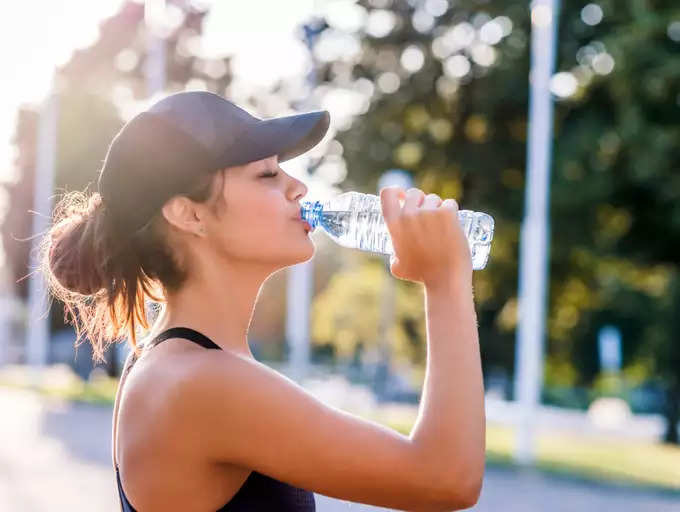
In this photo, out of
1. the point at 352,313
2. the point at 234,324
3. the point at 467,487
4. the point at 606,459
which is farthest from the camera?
the point at 352,313

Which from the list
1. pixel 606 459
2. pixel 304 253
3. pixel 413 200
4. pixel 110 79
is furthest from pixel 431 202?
pixel 110 79

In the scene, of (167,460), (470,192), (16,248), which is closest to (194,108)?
(167,460)

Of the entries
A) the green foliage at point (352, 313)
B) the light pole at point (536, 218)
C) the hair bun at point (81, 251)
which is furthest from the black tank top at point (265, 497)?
the green foliage at point (352, 313)

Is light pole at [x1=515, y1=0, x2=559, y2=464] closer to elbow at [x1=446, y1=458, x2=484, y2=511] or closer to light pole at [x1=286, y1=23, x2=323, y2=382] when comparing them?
light pole at [x1=286, y1=23, x2=323, y2=382]

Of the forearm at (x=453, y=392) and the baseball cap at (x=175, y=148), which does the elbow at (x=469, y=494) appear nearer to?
the forearm at (x=453, y=392)

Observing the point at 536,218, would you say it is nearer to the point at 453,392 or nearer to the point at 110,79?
the point at 453,392

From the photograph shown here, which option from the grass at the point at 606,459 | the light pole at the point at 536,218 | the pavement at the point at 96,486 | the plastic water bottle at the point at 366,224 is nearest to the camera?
the plastic water bottle at the point at 366,224

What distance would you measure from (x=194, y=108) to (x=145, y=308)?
46 centimetres

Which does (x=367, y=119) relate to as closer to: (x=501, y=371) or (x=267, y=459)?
(x=501, y=371)

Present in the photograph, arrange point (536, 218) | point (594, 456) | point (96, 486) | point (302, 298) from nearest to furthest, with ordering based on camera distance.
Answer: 1. point (96, 486)
2. point (536, 218)
3. point (594, 456)
4. point (302, 298)

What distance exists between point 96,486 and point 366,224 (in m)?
8.19

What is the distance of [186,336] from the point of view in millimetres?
2029

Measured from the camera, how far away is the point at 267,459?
6.08ft

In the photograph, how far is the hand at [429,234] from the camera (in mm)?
1912
